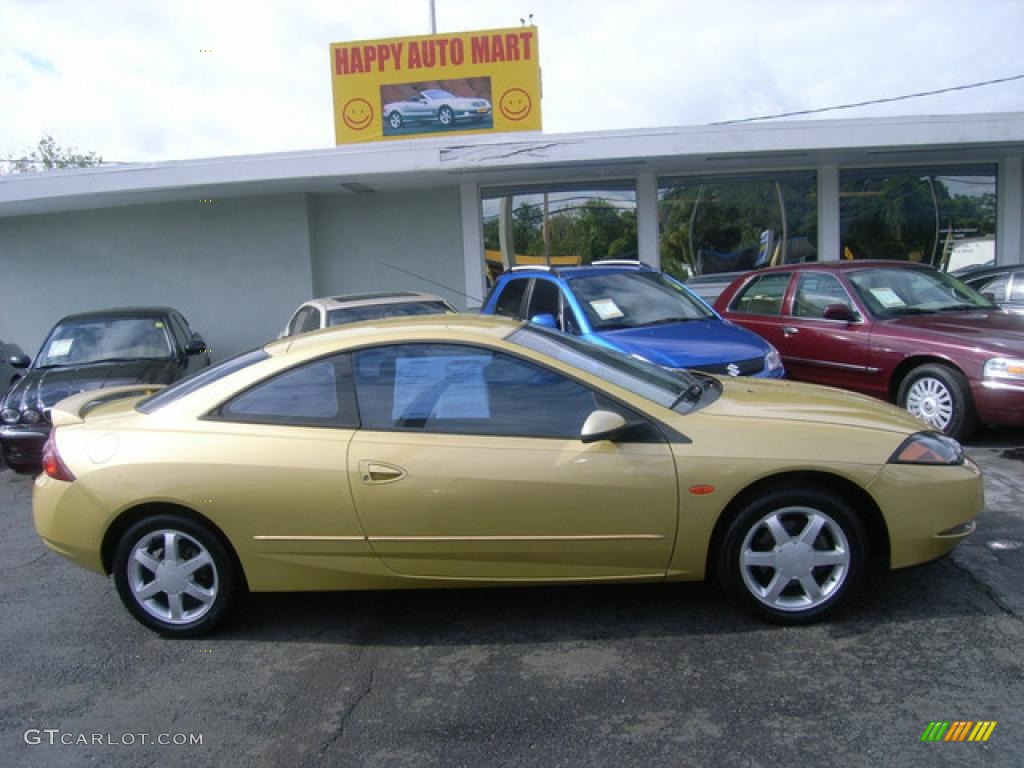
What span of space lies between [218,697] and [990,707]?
3029 millimetres

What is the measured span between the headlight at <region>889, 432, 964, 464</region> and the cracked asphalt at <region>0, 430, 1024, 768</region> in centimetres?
73

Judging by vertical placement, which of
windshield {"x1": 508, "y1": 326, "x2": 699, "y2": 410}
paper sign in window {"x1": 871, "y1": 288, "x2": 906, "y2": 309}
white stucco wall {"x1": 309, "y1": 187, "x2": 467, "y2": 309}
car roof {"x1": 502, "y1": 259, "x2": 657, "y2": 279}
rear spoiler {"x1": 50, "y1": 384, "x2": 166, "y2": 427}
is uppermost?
white stucco wall {"x1": 309, "y1": 187, "x2": 467, "y2": 309}

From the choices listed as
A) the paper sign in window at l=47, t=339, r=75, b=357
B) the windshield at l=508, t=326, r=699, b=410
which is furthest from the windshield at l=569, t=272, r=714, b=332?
the paper sign in window at l=47, t=339, r=75, b=357

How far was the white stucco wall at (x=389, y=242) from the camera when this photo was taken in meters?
13.3

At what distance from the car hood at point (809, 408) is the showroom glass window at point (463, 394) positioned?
0.72 metres

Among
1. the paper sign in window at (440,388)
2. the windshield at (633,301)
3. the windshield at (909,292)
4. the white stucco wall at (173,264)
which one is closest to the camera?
the paper sign in window at (440,388)

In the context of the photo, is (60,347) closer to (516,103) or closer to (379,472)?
(379,472)

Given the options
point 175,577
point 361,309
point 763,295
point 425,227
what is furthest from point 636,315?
point 425,227

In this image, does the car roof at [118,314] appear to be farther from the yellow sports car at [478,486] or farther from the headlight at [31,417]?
the yellow sports car at [478,486]

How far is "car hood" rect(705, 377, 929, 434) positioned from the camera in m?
3.84

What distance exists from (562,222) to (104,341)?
6922 mm

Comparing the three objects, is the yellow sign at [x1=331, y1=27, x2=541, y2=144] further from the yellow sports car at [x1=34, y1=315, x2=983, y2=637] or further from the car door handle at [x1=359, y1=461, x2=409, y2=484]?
the car door handle at [x1=359, y1=461, x2=409, y2=484]

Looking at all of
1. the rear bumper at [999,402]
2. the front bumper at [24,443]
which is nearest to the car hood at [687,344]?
the rear bumper at [999,402]

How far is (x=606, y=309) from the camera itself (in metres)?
7.43
